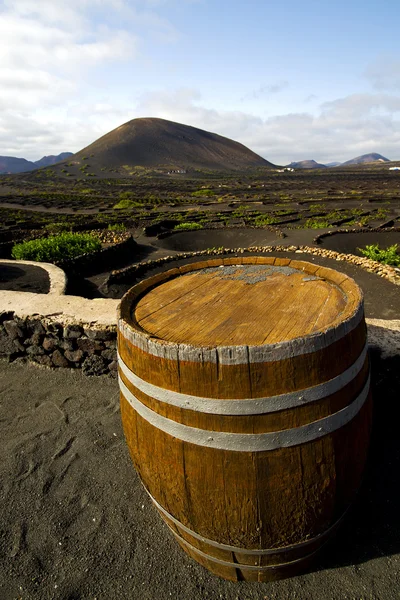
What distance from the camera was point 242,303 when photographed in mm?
2316

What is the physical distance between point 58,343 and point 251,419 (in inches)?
139

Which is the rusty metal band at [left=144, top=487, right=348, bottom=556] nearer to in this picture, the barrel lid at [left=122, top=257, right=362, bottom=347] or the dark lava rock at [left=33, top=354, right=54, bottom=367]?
the barrel lid at [left=122, top=257, right=362, bottom=347]

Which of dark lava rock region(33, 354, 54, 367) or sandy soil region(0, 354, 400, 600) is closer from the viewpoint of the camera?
sandy soil region(0, 354, 400, 600)

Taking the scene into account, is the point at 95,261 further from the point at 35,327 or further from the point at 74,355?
the point at 74,355

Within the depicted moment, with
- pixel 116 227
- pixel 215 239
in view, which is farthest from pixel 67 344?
pixel 116 227

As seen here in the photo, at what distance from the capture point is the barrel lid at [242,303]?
1907 millimetres

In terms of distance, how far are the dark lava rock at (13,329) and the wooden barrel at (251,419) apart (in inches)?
121

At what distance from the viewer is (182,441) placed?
70.1 inches

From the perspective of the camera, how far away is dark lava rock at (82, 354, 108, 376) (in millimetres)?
4352

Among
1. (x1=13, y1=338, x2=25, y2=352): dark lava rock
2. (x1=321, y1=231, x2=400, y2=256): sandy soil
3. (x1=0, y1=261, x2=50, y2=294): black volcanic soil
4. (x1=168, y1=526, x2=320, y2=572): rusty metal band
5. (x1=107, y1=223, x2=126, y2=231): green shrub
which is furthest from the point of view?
(x1=107, y1=223, x2=126, y2=231): green shrub

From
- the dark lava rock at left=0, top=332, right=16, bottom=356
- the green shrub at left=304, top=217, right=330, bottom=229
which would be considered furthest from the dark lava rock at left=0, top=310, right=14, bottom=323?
the green shrub at left=304, top=217, right=330, bottom=229

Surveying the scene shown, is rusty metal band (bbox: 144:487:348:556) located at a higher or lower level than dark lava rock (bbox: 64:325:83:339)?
lower

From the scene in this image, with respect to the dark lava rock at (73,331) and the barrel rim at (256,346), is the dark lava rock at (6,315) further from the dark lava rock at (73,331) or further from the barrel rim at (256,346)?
the barrel rim at (256,346)

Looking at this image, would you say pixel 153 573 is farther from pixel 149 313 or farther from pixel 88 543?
pixel 149 313
